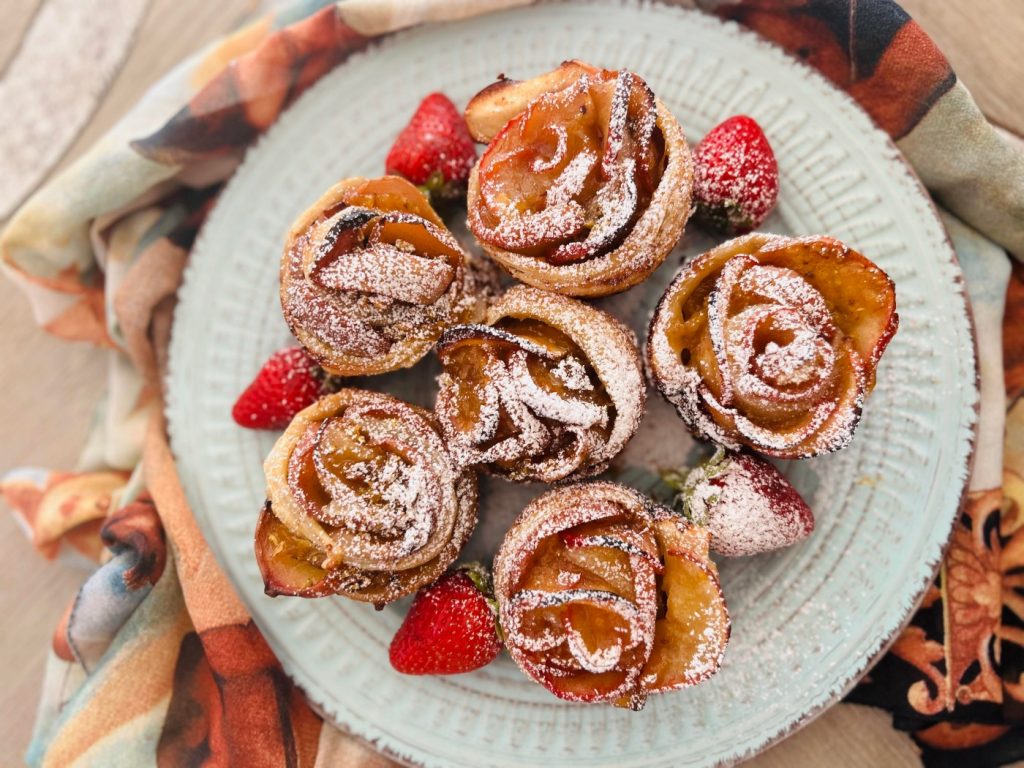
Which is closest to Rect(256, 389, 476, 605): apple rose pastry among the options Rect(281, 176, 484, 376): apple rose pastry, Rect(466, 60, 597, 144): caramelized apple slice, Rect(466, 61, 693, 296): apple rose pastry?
Rect(281, 176, 484, 376): apple rose pastry

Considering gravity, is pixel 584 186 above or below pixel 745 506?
above

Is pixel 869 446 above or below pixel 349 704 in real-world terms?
above

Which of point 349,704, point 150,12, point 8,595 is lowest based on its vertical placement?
point 8,595

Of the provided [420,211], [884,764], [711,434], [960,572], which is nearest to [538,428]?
[711,434]

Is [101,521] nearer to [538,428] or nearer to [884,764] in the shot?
[538,428]

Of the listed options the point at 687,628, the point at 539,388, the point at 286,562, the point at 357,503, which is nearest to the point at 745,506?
the point at 687,628

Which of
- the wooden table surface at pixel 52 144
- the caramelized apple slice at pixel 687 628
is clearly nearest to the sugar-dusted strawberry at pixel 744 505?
the caramelized apple slice at pixel 687 628

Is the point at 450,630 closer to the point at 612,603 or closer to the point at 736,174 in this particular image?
the point at 612,603
